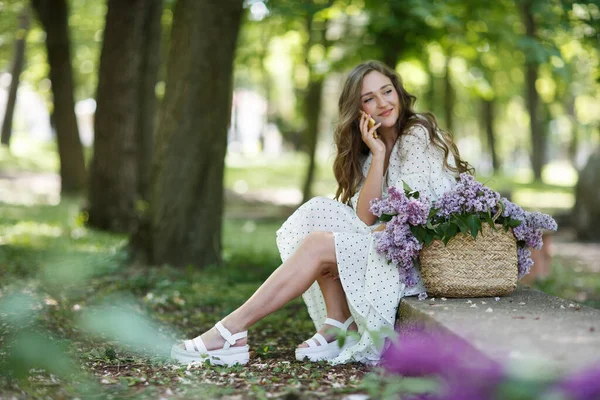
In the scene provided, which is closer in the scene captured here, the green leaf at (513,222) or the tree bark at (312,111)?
the green leaf at (513,222)

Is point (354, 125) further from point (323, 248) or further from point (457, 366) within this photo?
point (457, 366)

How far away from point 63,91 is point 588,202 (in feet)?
30.4

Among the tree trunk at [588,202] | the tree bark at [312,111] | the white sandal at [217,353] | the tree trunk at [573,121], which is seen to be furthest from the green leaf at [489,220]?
the tree trunk at [573,121]

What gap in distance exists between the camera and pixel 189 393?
331cm

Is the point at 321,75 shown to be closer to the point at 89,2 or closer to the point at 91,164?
the point at 91,164

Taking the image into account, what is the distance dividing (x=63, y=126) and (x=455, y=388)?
13388 mm

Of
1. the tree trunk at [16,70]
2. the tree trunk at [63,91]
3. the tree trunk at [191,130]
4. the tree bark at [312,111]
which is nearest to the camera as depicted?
the tree trunk at [191,130]

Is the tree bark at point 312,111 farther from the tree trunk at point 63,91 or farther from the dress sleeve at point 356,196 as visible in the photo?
the dress sleeve at point 356,196

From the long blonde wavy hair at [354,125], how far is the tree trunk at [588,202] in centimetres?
860

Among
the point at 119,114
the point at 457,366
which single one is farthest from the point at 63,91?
the point at 457,366

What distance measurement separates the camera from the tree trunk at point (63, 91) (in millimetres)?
Answer: 13305

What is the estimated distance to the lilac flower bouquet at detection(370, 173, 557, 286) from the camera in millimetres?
3926

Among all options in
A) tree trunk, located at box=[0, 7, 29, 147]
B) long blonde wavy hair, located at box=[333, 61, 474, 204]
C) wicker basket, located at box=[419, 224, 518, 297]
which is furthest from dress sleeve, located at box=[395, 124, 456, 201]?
tree trunk, located at box=[0, 7, 29, 147]

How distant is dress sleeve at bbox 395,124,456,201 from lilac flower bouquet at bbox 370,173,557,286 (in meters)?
0.15
